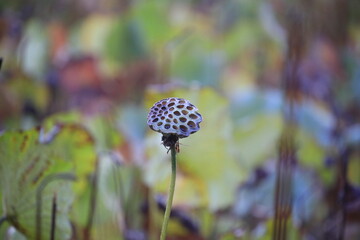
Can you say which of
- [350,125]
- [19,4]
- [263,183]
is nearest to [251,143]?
[263,183]

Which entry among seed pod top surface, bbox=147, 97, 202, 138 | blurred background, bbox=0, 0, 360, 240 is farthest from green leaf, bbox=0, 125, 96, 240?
seed pod top surface, bbox=147, 97, 202, 138

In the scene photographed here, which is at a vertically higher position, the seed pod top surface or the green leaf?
the seed pod top surface

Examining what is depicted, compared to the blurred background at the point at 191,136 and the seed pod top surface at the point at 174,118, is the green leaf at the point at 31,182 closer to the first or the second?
the blurred background at the point at 191,136

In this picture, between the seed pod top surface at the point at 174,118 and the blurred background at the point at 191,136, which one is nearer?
the seed pod top surface at the point at 174,118

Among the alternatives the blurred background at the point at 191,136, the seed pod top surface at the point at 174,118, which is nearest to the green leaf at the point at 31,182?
the blurred background at the point at 191,136

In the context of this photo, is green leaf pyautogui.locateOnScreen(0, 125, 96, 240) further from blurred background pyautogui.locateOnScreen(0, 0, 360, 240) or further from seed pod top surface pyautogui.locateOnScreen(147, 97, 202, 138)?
seed pod top surface pyautogui.locateOnScreen(147, 97, 202, 138)

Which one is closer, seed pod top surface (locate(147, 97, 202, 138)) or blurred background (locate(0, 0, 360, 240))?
seed pod top surface (locate(147, 97, 202, 138))
